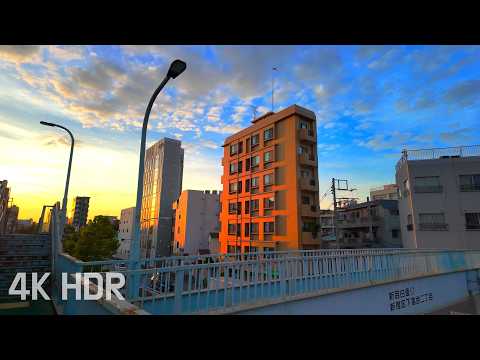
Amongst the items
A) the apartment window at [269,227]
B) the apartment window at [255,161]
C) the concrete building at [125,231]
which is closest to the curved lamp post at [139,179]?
the apartment window at [269,227]

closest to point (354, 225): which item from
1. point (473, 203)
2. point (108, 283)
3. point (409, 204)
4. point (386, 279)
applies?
point (409, 204)

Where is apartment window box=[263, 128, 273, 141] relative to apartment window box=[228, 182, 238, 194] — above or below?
above

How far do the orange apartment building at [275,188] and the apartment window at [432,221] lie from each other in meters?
11.1

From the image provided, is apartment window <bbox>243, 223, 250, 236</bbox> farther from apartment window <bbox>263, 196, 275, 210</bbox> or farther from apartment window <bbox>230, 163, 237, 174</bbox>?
apartment window <bbox>230, 163, 237, 174</bbox>

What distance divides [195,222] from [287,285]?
1732 inches

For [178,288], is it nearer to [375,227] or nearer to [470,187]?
[470,187]

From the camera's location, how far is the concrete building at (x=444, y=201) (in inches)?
1035

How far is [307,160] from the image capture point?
30.1 m

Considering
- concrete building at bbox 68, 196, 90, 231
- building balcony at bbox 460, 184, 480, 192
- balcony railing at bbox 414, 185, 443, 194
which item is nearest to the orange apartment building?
balcony railing at bbox 414, 185, 443, 194

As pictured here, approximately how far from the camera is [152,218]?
2381 inches

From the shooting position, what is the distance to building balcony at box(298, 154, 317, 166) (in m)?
29.8

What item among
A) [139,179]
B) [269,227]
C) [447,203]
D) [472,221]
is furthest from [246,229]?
[139,179]
